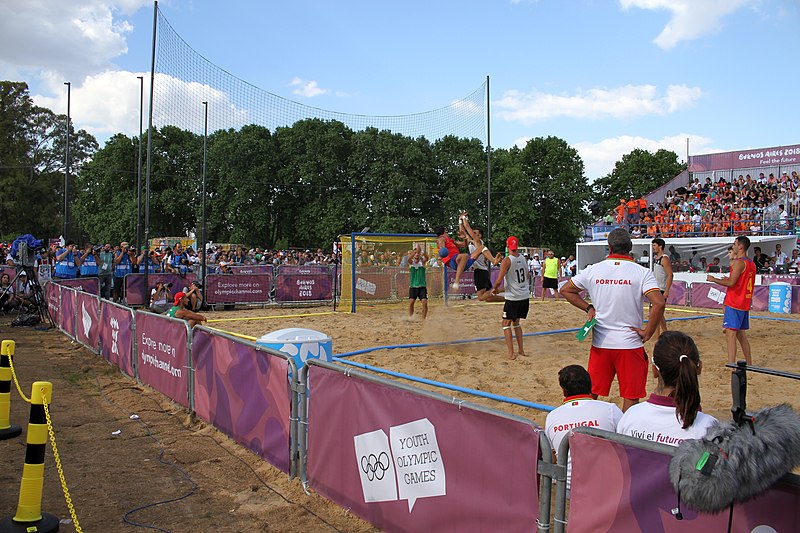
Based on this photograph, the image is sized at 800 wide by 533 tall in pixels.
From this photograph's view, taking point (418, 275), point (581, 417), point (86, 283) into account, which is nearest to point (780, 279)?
point (418, 275)

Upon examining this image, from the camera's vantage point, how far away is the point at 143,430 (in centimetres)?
706

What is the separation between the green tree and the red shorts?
59.6 metres

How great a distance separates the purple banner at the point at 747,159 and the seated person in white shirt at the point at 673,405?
39944 mm

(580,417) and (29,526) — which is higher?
(580,417)

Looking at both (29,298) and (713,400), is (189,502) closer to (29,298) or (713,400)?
(713,400)

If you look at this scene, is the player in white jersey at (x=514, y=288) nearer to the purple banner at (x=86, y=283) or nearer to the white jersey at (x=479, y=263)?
the white jersey at (x=479, y=263)

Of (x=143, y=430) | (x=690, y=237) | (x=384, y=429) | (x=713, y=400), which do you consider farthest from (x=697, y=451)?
(x=690, y=237)

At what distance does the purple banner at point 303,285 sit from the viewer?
21172mm

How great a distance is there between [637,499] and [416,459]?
1.59m

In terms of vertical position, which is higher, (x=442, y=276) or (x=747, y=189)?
(x=747, y=189)

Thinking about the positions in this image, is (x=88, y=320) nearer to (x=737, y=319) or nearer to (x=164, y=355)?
(x=164, y=355)

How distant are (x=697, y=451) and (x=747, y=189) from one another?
114 ft

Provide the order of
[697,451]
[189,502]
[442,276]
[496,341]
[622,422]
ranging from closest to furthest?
[697,451], [622,422], [189,502], [496,341], [442,276]

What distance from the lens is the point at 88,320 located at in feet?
40.2
